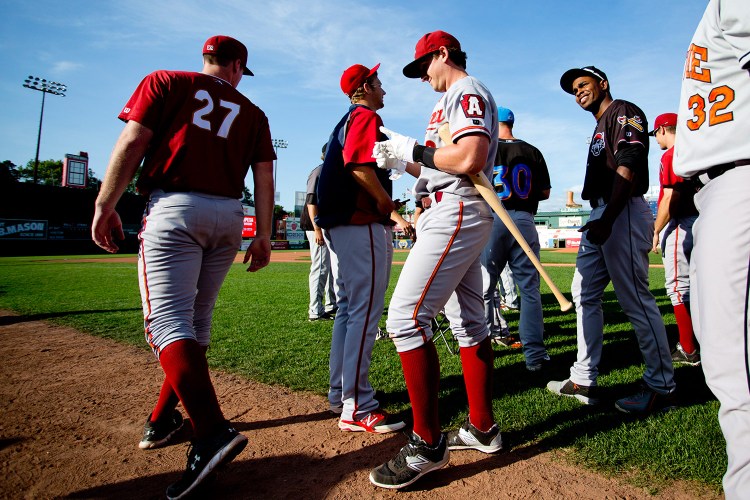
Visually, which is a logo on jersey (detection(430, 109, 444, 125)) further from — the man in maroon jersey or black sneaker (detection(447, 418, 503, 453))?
black sneaker (detection(447, 418, 503, 453))

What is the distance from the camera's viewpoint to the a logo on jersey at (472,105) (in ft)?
6.76

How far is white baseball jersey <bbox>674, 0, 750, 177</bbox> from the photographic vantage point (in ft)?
4.68

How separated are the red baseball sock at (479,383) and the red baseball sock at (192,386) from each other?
1296 mm

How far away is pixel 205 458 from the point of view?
75.5 inches

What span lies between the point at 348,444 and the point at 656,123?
4.49 metres

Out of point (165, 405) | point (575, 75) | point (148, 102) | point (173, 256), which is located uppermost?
point (575, 75)

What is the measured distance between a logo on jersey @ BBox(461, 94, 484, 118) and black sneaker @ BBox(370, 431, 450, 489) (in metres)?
1.57

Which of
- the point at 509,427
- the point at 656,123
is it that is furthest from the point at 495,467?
the point at 656,123

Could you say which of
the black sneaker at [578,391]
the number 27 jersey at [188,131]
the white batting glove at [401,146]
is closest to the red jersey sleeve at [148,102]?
the number 27 jersey at [188,131]

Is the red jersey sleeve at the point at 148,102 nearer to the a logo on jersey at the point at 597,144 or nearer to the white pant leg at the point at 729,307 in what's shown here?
the white pant leg at the point at 729,307

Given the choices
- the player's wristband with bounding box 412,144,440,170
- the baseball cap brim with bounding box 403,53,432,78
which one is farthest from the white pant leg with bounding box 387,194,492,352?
the baseball cap brim with bounding box 403,53,432,78

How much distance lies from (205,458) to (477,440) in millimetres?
1363

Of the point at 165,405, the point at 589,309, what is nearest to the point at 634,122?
the point at 589,309

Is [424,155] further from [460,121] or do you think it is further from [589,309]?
[589,309]
